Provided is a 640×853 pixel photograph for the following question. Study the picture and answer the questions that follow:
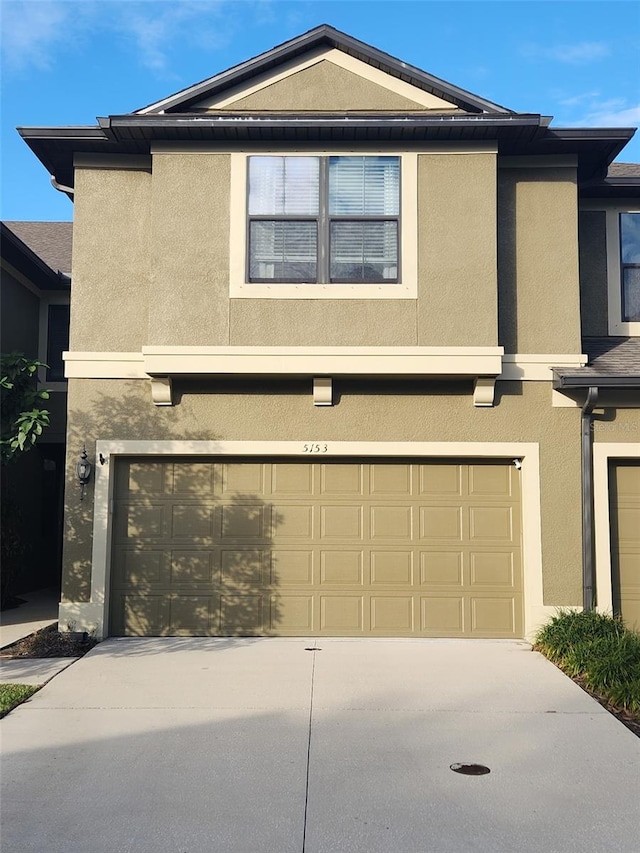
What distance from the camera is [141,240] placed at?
9.46 metres

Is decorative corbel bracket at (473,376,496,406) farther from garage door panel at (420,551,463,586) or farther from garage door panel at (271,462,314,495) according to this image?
garage door panel at (271,462,314,495)

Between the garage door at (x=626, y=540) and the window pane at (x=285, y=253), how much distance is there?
177 inches

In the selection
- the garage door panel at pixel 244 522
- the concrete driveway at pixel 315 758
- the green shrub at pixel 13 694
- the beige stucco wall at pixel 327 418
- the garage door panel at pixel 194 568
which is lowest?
the concrete driveway at pixel 315 758

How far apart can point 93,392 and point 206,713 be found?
14.4 ft

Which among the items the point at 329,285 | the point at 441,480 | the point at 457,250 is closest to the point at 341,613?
the point at 441,480

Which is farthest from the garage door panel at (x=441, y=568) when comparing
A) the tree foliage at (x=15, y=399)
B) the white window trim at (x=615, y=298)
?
the tree foliage at (x=15, y=399)

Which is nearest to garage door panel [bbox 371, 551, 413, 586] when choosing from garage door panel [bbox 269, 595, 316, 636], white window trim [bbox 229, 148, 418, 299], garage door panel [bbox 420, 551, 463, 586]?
garage door panel [bbox 420, 551, 463, 586]

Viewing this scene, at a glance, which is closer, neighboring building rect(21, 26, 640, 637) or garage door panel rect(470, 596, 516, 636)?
neighboring building rect(21, 26, 640, 637)

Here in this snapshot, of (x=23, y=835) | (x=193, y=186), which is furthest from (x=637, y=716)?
(x=193, y=186)

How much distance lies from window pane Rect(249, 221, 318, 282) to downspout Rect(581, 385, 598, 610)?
365cm

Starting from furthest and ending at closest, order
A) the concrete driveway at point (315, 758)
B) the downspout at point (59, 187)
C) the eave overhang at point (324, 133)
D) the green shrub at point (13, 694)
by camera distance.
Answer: the downspout at point (59, 187) → the eave overhang at point (324, 133) → the green shrub at point (13, 694) → the concrete driveway at point (315, 758)

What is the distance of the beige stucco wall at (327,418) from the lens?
30.3 feet

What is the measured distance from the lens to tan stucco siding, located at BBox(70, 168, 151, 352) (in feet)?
30.8

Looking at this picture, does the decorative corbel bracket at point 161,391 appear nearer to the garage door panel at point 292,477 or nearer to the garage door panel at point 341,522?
the garage door panel at point 292,477
